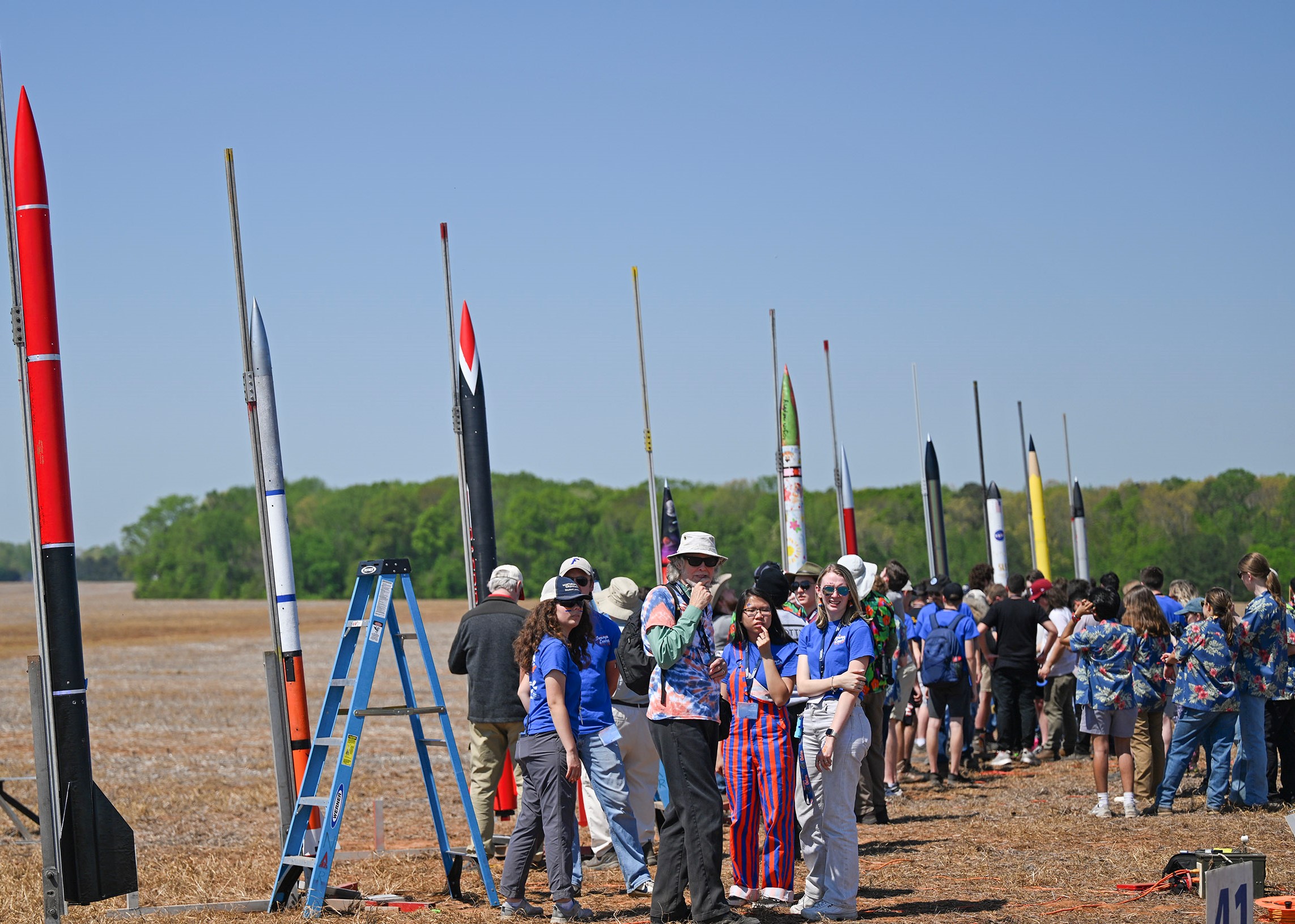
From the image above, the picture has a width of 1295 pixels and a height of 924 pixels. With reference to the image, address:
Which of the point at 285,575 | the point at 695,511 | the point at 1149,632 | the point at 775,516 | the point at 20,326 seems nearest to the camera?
the point at 20,326

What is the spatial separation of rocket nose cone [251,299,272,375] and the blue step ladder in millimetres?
1592

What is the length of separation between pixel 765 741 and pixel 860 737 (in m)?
0.58

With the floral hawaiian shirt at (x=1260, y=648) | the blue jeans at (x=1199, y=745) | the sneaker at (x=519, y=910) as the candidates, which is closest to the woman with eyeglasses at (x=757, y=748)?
the sneaker at (x=519, y=910)

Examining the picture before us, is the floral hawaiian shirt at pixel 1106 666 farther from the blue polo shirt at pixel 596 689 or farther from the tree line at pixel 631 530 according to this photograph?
the tree line at pixel 631 530

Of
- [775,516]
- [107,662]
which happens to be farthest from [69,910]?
[775,516]

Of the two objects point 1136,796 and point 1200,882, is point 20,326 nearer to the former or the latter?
point 1200,882

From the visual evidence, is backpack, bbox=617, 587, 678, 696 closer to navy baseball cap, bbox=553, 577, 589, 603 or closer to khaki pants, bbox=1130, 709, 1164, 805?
navy baseball cap, bbox=553, 577, 589, 603

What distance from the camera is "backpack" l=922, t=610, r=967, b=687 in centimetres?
1191

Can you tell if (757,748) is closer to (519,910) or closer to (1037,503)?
(519,910)

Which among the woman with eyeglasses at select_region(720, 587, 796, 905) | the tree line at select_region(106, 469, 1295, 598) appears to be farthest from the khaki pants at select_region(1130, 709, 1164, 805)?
the tree line at select_region(106, 469, 1295, 598)

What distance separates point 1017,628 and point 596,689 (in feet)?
21.6

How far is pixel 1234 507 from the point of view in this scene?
167ft

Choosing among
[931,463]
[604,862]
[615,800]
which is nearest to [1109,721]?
[604,862]

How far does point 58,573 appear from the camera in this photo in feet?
25.7
